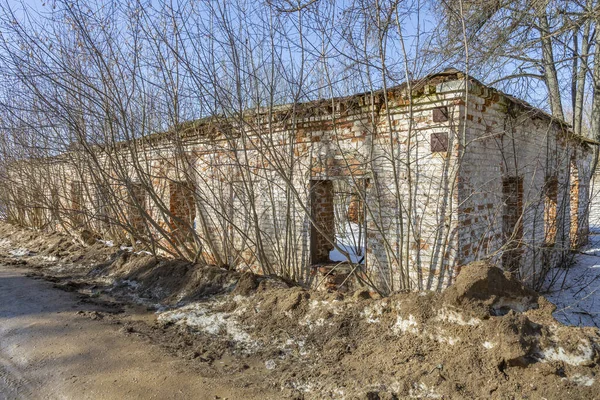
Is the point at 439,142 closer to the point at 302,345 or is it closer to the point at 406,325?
the point at 406,325

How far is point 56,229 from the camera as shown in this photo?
34.2ft

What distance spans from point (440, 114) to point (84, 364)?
423 centimetres

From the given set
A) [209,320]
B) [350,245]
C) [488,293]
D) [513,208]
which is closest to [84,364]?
[209,320]

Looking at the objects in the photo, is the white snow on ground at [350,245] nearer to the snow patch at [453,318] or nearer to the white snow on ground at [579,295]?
the snow patch at [453,318]

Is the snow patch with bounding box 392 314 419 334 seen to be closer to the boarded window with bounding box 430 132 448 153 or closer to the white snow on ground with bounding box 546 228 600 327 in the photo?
the white snow on ground with bounding box 546 228 600 327

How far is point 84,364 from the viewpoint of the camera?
11.0 feet

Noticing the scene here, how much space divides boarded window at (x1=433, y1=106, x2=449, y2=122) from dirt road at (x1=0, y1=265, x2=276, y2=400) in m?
3.18

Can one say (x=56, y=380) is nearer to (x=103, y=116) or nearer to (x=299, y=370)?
(x=299, y=370)

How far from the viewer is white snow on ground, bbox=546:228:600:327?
4918 mm

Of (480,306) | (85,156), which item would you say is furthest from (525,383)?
(85,156)

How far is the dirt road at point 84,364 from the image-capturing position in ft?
9.53

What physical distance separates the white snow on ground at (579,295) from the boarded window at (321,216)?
2.94 metres

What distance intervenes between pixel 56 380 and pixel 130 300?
2198 mm

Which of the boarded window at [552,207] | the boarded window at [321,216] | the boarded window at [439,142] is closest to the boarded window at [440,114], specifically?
the boarded window at [439,142]
